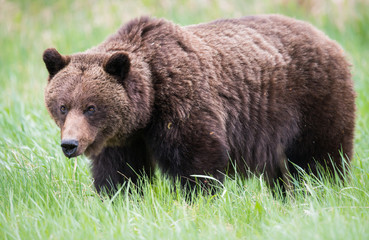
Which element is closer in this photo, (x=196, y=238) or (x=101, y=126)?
(x=196, y=238)

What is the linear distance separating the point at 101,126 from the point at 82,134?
260mm

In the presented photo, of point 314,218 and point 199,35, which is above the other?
point 199,35

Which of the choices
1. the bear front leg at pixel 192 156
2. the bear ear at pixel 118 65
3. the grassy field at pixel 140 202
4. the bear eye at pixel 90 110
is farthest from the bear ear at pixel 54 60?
the bear front leg at pixel 192 156

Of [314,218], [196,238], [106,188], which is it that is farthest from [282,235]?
[106,188]

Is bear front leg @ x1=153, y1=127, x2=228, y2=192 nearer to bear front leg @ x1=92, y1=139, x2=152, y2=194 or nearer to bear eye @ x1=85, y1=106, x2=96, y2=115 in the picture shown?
bear front leg @ x1=92, y1=139, x2=152, y2=194

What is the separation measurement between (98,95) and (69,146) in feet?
1.90

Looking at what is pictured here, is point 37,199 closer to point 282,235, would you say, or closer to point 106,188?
point 106,188

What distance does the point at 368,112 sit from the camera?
7559 mm

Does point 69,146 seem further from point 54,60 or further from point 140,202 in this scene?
point 54,60

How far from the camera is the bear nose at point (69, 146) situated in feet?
14.3

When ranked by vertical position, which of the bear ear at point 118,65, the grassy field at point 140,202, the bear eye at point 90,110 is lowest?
the grassy field at point 140,202

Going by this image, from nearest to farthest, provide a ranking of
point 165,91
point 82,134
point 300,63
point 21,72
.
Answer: point 82,134 < point 165,91 < point 300,63 < point 21,72

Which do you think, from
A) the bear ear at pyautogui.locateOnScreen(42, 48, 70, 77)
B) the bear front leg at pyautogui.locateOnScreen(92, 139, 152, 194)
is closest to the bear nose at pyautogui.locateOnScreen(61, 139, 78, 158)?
the bear front leg at pyautogui.locateOnScreen(92, 139, 152, 194)

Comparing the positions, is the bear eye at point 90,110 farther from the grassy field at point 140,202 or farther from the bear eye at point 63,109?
the grassy field at point 140,202
